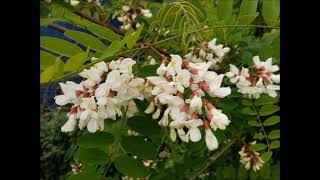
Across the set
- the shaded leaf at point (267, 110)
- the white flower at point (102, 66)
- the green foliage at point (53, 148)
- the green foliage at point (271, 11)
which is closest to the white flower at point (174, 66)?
the white flower at point (102, 66)

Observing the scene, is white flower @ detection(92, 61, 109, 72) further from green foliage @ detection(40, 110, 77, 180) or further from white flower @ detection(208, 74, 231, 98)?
green foliage @ detection(40, 110, 77, 180)

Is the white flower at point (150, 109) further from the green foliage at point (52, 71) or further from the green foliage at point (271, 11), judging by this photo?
the green foliage at point (271, 11)

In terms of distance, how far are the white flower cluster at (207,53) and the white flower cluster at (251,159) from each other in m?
0.37

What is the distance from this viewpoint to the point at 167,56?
904 millimetres

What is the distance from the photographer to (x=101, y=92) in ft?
2.70

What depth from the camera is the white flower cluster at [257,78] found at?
1.18 meters

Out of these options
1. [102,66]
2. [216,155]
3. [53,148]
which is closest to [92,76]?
[102,66]

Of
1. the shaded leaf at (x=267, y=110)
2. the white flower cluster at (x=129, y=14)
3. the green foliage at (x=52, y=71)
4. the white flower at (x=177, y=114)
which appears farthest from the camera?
the white flower cluster at (x=129, y=14)

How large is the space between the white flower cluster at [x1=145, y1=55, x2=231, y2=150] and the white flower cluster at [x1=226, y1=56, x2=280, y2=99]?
381mm

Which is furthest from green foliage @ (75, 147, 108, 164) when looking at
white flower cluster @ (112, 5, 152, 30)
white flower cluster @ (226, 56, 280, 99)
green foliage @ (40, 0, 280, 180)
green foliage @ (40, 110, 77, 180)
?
green foliage @ (40, 110, 77, 180)

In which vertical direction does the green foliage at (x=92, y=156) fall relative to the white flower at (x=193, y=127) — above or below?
below
